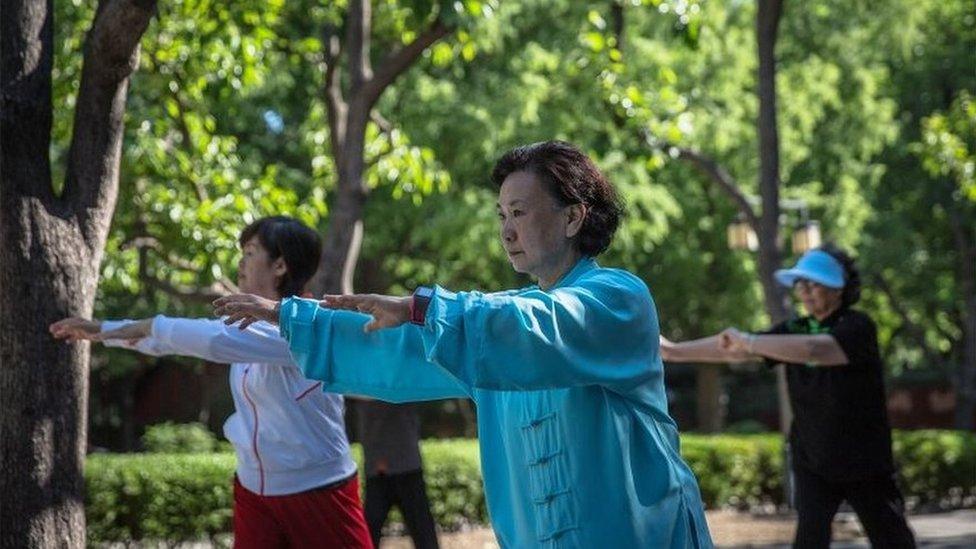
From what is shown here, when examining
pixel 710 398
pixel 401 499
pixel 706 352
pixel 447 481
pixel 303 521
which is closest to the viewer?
pixel 303 521

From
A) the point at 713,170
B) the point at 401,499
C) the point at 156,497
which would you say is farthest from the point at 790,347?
the point at 713,170

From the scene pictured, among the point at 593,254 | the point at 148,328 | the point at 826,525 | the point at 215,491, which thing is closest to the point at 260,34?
the point at 215,491

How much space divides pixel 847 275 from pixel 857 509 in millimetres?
1038

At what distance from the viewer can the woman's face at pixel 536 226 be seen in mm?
3814

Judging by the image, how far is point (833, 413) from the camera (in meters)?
7.41

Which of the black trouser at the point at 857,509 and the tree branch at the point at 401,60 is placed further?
the tree branch at the point at 401,60

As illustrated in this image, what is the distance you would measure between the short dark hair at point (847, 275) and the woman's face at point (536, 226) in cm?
408

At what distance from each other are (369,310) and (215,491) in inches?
517

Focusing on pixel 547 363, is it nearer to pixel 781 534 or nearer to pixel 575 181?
pixel 575 181

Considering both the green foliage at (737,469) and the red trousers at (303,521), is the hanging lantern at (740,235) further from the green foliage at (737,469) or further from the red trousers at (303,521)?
the red trousers at (303,521)

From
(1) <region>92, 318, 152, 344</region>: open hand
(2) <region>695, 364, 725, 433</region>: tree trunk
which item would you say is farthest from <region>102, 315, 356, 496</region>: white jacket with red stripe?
(2) <region>695, 364, 725, 433</region>: tree trunk

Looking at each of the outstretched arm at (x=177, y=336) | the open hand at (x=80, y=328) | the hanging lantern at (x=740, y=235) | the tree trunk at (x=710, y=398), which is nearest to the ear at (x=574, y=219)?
the outstretched arm at (x=177, y=336)

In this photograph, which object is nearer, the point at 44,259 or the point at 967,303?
the point at 44,259

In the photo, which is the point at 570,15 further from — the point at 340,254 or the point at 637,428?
the point at 637,428
